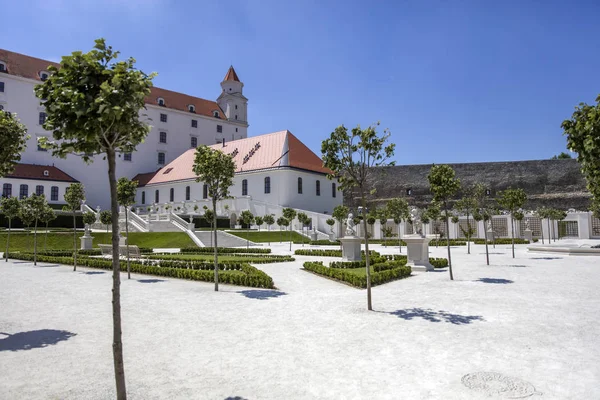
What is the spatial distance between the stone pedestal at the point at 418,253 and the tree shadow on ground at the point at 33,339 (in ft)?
44.4

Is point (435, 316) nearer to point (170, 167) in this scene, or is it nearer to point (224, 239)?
point (224, 239)

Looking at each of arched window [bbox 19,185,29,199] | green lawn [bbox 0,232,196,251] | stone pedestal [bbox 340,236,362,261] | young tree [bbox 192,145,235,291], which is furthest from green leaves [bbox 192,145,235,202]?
arched window [bbox 19,185,29,199]

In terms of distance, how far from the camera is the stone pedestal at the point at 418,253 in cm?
1739

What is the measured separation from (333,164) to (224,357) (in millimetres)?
5891

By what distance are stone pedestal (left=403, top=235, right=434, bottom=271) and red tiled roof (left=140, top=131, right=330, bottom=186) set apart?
37593mm

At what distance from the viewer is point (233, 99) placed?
83562mm

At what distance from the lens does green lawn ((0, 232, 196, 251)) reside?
32688 millimetres

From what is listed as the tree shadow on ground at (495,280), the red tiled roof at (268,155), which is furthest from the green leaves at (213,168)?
the red tiled roof at (268,155)

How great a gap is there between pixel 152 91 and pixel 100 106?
3200 inches

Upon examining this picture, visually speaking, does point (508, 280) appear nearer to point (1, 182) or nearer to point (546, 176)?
point (1, 182)

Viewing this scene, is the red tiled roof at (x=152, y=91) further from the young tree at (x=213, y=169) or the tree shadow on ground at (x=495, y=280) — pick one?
the tree shadow on ground at (x=495, y=280)

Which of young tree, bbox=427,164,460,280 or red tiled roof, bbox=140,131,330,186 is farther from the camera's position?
red tiled roof, bbox=140,131,330,186

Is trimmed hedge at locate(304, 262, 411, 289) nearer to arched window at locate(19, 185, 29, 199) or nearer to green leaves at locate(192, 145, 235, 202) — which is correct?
green leaves at locate(192, 145, 235, 202)

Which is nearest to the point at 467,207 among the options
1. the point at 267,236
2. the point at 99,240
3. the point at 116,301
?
the point at 267,236
